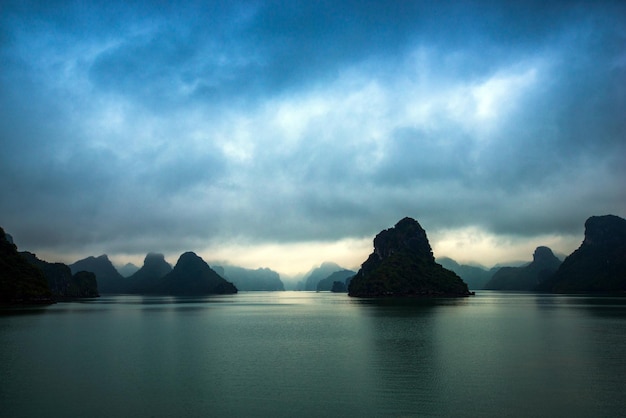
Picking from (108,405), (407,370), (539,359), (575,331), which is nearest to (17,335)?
(108,405)

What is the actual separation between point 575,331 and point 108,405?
252ft

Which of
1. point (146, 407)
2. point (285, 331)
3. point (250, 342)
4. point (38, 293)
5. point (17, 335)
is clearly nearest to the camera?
point (146, 407)

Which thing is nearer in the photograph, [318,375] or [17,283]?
[318,375]

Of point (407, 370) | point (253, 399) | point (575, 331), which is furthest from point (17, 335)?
point (575, 331)

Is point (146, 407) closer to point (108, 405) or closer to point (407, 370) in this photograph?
point (108, 405)

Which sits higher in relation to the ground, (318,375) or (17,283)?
(17,283)

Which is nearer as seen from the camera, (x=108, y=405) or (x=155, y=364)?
(x=108, y=405)

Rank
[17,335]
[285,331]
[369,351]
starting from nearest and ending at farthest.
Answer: [369,351] < [17,335] < [285,331]

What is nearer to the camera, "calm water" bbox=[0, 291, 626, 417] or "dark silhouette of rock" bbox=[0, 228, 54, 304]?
"calm water" bbox=[0, 291, 626, 417]

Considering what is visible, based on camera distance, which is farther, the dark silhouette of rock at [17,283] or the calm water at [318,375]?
the dark silhouette of rock at [17,283]

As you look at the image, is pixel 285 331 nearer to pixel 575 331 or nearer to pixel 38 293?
pixel 575 331

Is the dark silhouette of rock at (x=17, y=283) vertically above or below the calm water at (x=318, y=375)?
above

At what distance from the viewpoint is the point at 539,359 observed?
4881 cm

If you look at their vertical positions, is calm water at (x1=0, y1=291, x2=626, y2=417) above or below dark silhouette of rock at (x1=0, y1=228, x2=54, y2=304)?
below
